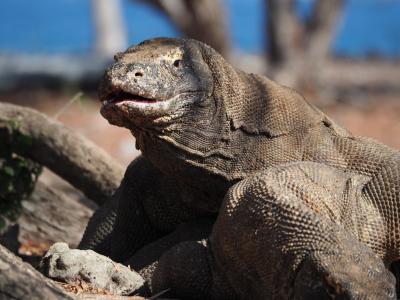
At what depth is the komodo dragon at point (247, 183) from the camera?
3.63m

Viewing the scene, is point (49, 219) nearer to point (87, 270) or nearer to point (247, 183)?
point (87, 270)

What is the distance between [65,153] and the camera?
624 cm

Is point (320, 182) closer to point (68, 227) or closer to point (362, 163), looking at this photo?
point (362, 163)

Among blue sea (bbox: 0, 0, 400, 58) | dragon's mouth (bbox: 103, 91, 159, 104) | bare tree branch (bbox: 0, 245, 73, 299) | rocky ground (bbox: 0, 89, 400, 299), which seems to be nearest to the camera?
bare tree branch (bbox: 0, 245, 73, 299)

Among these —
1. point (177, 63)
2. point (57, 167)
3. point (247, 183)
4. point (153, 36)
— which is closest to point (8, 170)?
point (57, 167)

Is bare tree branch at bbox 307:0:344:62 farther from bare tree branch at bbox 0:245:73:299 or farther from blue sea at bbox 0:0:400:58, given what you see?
bare tree branch at bbox 0:245:73:299

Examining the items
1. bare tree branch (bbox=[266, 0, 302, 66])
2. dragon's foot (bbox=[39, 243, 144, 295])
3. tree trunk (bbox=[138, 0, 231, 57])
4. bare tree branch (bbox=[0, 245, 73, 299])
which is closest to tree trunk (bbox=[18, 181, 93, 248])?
dragon's foot (bbox=[39, 243, 144, 295])

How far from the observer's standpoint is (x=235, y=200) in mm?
3889

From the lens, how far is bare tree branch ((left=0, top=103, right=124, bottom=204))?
6.23m

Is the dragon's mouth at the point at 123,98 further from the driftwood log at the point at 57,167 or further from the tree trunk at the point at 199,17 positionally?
the tree trunk at the point at 199,17

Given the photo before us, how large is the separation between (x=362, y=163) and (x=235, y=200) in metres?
0.80

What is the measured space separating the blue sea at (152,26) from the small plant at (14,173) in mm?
15442

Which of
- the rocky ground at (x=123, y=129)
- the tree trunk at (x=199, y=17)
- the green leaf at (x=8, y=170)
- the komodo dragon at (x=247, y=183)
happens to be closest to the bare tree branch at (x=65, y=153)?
the green leaf at (x=8, y=170)

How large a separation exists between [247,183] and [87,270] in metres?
0.86
